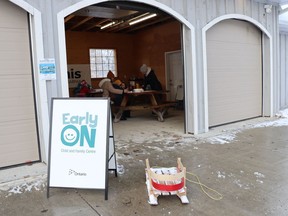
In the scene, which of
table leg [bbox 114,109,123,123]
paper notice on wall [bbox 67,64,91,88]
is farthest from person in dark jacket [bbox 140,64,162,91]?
paper notice on wall [bbox 67,64,91,88]

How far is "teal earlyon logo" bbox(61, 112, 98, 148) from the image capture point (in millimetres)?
2879

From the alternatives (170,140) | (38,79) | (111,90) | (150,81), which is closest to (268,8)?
(150,81)

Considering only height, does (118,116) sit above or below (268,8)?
below

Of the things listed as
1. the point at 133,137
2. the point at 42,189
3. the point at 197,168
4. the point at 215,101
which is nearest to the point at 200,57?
the point at 215,101

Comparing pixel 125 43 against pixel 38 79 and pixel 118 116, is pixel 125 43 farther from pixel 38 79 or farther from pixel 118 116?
pixel 38 79

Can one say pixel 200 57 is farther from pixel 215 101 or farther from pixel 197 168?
pixel 197 168

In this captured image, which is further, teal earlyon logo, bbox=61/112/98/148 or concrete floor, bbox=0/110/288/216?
teal earlyon logo, bbox=61/112/98/148

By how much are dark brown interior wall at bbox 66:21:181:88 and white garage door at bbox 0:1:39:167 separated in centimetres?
652

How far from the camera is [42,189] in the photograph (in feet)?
10.1

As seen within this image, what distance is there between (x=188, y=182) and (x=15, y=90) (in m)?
2.56

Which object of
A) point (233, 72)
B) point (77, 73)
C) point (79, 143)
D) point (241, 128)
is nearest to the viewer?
point (79, 143)

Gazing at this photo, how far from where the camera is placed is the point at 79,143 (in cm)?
289

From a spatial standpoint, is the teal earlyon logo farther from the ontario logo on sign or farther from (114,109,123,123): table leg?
(114,109,123,123): table leg

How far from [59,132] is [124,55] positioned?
9.04m
